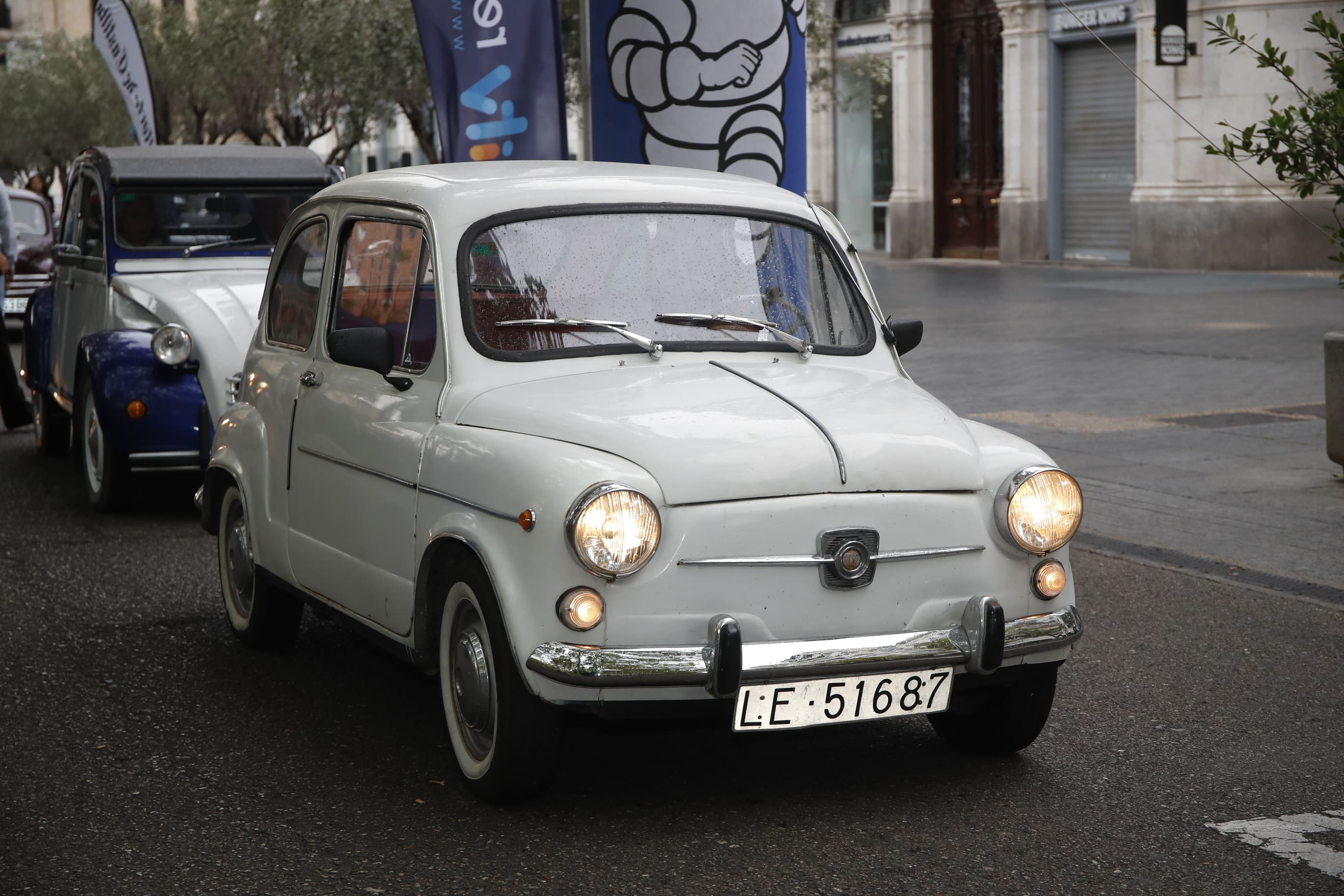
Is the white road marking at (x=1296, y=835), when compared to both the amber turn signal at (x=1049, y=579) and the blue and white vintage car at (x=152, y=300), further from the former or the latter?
the blue and white vintage car at (x=152, y=300)

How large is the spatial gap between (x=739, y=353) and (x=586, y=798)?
1.31 meters

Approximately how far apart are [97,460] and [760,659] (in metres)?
5.96

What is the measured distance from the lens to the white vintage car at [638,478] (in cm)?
403

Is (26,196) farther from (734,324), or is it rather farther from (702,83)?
(734,324)

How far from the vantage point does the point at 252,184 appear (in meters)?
10.1

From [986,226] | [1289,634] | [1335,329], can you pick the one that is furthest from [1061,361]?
[986,226]

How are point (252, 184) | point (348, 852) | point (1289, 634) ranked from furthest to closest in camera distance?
1. point (252, 184)
2. point (1289, 634)
3. point (348, 852)

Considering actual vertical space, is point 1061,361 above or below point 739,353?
below

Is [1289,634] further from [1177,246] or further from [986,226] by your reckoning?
[986,226]

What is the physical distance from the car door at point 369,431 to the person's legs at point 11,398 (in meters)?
6.97

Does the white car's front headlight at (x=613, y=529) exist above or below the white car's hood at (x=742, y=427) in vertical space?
below

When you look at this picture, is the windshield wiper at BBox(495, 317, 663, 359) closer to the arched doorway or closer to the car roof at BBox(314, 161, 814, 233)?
the car roof at BBox(314, 161, 814, 233)

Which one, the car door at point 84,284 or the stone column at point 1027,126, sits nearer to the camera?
the car door at point 84,284

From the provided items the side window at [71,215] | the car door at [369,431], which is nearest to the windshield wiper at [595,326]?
the car door at [369,431]
